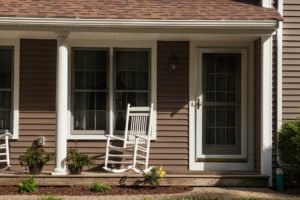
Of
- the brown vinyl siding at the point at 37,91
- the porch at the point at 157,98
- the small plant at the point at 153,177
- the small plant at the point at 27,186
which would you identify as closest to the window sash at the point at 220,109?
the porch at the point at 157,98

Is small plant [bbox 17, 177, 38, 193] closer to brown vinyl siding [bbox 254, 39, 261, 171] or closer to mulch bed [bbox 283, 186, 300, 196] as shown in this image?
brown vinyl siding [bbox 254, 39, 261, 171]

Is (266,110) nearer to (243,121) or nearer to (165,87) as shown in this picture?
(243,121)

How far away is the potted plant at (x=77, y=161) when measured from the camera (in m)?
8.88

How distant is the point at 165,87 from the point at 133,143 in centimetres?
118

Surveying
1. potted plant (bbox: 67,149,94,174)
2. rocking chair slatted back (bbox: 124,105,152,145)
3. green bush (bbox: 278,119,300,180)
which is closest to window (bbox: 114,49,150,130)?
rocking chair slatted back (bbox: 124,105,152,145)

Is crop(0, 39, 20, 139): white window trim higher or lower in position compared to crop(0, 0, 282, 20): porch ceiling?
lower

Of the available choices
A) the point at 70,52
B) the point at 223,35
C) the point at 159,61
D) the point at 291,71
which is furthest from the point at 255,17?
the point at 70,52

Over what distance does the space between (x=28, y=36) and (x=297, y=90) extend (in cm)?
469

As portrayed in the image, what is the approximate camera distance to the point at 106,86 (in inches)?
391

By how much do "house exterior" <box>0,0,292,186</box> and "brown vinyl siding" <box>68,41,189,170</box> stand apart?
18 millimetres

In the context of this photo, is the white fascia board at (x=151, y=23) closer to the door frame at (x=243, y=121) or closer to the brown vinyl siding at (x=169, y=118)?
the door frame at (x=243, y=121)

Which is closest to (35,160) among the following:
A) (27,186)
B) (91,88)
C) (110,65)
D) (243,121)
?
(27,186)

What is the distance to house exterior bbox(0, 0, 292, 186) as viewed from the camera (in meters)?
9.35

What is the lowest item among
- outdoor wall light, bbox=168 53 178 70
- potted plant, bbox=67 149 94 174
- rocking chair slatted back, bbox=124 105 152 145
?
potted plant, bbox=67 149 94 174
